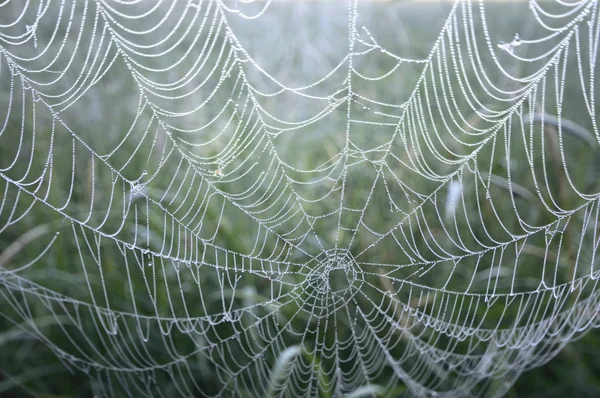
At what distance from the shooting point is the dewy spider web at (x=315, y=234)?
4.53 feet

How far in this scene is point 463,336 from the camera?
1.46m

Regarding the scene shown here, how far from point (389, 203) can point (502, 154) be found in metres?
0.39

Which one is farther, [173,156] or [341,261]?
[173,156]

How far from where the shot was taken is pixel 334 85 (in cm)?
199

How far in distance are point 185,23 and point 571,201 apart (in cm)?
166

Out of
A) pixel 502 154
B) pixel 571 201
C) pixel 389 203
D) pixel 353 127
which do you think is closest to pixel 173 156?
pixel 353 127

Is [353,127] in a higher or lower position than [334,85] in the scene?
lower

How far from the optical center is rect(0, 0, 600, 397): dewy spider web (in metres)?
1.38

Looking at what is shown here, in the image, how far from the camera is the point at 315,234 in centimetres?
164

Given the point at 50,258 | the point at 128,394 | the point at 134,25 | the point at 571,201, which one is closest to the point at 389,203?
the point at 571,201

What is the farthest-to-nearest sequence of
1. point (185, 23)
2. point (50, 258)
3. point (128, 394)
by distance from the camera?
point (185, 23) < point (50, 258) < point (128, 394)

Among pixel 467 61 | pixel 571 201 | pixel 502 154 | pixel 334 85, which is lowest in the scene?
pixel 571 201

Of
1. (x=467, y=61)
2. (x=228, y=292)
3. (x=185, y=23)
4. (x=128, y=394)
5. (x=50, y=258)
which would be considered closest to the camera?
(x=128, y=394)

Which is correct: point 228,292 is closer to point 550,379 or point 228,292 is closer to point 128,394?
point 128,394
